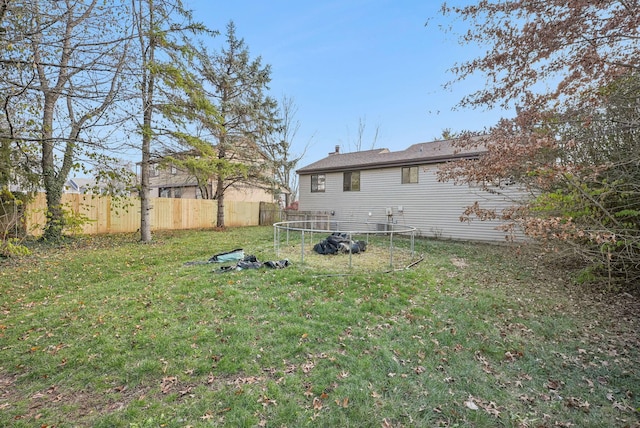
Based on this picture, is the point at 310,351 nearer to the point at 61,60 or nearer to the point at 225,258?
the point at 225,258

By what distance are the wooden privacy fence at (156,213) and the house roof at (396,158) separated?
4.81 metres

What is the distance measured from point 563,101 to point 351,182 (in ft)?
34.4

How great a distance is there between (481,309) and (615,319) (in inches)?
84.2

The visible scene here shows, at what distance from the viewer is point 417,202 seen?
1339 centimetres

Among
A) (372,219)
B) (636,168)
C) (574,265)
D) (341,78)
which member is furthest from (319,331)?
(341,78)

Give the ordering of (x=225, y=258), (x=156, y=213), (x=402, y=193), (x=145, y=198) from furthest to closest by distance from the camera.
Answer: (x=156, y=213) < (x=402, y=193) < (x=145, y=198) < (x=225, y=258)

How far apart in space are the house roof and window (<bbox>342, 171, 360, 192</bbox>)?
0.35 meters

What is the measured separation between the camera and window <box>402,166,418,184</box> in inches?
526

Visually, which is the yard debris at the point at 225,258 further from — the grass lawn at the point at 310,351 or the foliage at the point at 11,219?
the foliage at the point at 11,219

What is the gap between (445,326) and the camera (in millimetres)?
4320

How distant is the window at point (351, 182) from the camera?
50.0ft

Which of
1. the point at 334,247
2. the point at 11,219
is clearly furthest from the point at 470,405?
the point at 11,219

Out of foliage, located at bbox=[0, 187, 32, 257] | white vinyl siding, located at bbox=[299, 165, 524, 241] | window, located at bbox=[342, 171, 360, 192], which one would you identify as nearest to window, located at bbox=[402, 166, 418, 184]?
white vinyl siding, located at bbox=[299, 165, 524, 241]

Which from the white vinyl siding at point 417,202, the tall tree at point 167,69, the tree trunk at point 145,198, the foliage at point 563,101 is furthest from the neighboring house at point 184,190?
the foliage at point 563,101
